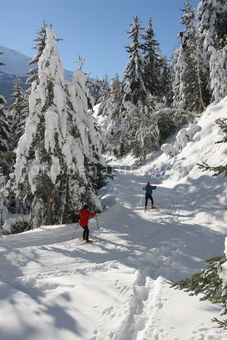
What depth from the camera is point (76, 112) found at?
13.8 metres

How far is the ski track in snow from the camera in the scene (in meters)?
5.55

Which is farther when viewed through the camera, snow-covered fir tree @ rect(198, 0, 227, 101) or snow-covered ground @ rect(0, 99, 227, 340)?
snow-covered fir tree @ rect(198, 0, 227, 101)

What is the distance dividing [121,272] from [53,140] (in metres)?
6.96

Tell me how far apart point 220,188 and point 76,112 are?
8.68 m

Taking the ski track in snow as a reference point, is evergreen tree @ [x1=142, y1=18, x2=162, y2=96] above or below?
above

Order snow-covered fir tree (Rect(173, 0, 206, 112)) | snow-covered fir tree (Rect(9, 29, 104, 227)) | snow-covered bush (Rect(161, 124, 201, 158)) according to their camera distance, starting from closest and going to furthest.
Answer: snow-covered fir tree (Rect(9, 29, 104, 227)), snow-covered bush (Rect(161, 124, 201, 158)), snow-covered fir tree (Rect(173, 0, 206, 112))

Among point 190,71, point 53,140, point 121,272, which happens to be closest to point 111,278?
point 121,272

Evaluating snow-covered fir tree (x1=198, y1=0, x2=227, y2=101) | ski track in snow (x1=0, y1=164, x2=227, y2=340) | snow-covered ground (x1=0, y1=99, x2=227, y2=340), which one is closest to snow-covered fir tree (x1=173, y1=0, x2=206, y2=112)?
snow-covered fir tree (x1=198, y1=0, x2=227, y2=101)

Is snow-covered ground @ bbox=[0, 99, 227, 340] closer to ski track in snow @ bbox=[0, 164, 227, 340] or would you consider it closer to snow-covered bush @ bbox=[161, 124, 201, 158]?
ski track in snow @ bbox=[0, 164, 227, 340]

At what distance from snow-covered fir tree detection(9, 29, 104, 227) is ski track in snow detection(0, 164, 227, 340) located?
6.79ft

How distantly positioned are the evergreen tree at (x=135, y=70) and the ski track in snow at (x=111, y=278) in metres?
23.6

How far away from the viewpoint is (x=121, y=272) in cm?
829

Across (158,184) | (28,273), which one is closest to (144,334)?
(28,273)

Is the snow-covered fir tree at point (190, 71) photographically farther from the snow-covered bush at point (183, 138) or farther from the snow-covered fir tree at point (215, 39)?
the snow-covered bush at point (183, 138)
